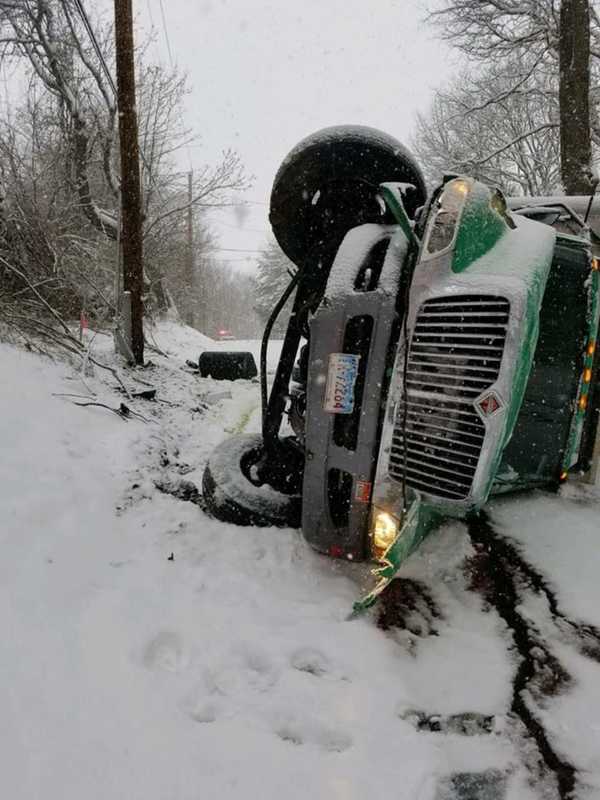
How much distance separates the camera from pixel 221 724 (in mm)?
1747

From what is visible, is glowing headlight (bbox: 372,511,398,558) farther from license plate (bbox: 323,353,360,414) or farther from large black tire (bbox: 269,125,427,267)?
large black tire (bbox: 269,125,427,267)

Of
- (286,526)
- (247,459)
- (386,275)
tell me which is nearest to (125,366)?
(247,459)

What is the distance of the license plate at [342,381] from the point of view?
2.55 metres

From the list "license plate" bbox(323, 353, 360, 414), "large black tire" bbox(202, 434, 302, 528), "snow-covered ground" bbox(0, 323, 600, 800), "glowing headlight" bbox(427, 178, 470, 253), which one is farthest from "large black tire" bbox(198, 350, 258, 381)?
"glowing headlight" bbox(427, 178, 470, 253)

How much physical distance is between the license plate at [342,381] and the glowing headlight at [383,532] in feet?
1.71

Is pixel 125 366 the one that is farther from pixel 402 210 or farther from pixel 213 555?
pixel 402 210

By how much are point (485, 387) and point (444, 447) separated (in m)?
0.31

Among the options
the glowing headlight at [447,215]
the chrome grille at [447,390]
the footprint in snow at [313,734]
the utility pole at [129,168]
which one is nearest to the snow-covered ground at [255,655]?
the footprint in snow at [313,734]

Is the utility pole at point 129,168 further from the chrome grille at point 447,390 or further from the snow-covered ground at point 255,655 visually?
the chrome grille at point 447,390

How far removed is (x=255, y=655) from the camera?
2.09m

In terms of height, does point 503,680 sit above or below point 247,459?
below

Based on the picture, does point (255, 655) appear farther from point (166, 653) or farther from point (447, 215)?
point (447, 215)

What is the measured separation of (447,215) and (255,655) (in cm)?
207

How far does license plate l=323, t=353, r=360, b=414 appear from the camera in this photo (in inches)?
101
